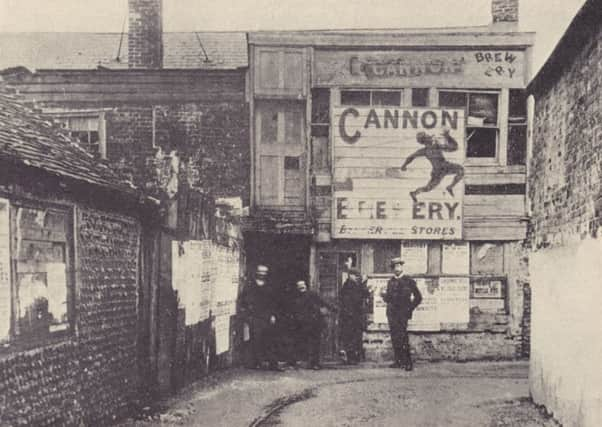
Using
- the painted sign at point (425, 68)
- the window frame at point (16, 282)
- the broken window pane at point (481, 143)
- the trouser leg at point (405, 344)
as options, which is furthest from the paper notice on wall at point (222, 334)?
the broken window pane at point (481, 143)

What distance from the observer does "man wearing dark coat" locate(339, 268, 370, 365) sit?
51.6ft

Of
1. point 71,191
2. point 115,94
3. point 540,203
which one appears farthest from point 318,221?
point 71,191

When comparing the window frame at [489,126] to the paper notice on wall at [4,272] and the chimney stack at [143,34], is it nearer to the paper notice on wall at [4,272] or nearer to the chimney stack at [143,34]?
the chimney stack at [143,34]

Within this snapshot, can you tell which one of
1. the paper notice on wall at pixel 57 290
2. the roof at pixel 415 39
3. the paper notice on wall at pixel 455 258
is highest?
the roof at pixel 415 39

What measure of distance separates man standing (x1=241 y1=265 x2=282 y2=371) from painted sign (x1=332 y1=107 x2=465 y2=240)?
2681mm

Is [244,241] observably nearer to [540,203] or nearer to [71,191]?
[540,203]

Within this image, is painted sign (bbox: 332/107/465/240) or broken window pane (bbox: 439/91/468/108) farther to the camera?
broken window pane (bbox: 439/91/468/108)

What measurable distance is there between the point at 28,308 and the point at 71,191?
4.81 feet

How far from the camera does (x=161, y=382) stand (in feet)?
34.2

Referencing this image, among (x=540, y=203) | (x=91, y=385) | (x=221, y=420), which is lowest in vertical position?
(x=221, y=420)

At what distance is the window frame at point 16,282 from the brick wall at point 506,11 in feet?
40.5

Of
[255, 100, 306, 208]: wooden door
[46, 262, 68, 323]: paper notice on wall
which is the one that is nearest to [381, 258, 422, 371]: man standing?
[255, 100, 306, 208]: wooden door

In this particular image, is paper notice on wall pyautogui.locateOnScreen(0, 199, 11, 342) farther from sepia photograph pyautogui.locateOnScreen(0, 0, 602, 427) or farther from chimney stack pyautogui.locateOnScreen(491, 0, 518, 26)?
chimney stack pyautogui.locateOnScreen(491, 0, 518, 26)

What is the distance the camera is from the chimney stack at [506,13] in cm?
Answer: 1762
